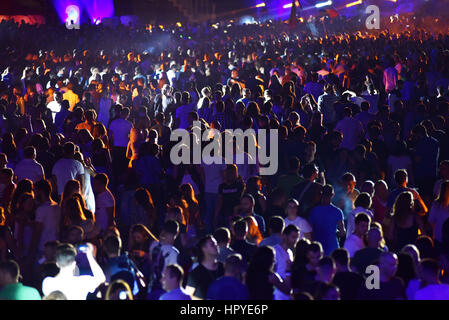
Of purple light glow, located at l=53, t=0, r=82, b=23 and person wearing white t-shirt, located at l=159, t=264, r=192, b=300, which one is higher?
purple light glow, located at l=53, t=0, r=82, b=23

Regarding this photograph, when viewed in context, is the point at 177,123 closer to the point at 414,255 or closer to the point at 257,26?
the point at 414,255

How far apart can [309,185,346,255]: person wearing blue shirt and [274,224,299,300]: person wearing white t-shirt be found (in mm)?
670

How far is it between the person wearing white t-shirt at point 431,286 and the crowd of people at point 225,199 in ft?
0.04

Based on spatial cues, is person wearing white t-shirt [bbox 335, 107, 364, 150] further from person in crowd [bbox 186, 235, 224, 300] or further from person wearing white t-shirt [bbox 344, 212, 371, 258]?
person in crowd [bbox 186, 235, 224, 300]

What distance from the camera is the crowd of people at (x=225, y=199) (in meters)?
6.44

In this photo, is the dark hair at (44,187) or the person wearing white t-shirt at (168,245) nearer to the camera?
the person wearing white t-shirt at (168,245)

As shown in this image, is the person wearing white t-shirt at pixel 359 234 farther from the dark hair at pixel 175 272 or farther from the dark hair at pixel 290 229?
the dark hair at pixel 175 272

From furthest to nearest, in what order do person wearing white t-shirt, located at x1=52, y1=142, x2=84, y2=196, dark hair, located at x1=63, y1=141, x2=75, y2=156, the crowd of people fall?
person wearing white t-shirt, located at x1=52, y1=142, x2=84, y2=196 → dark hair, located at x1=63, y1=141, x2=75, y2=156 → the crowd of people

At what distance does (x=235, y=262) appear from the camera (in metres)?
6.28

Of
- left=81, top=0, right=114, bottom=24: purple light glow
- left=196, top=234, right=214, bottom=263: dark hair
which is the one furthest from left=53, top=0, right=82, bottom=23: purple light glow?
left=196, top=234, right=214, bottom=263: dark hair

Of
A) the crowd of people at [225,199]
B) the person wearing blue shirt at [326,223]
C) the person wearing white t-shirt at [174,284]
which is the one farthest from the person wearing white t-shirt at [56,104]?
the person wearing white t-shirt at [174,284]

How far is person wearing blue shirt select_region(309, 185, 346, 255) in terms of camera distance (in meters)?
8.08

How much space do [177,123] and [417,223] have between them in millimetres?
6493
